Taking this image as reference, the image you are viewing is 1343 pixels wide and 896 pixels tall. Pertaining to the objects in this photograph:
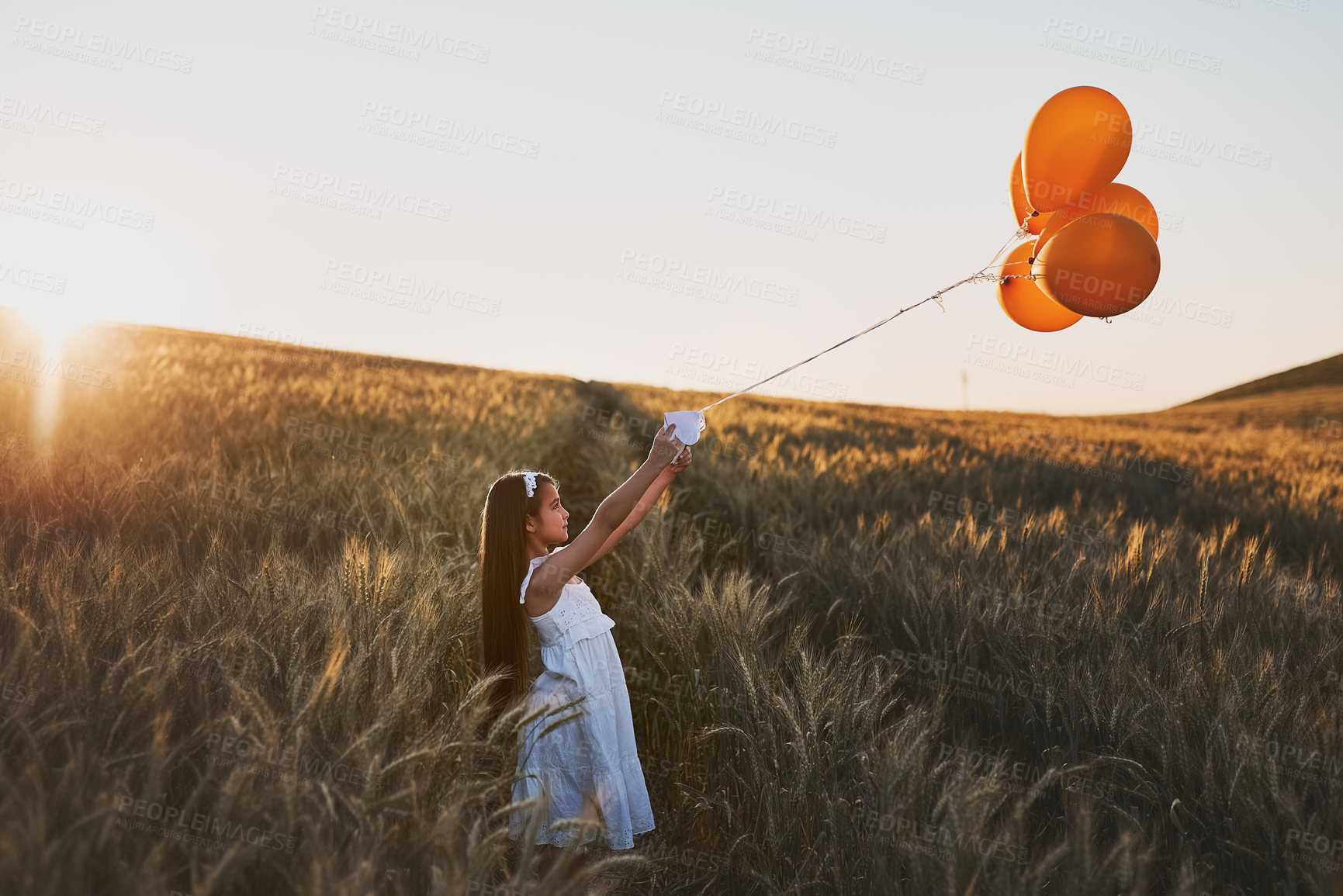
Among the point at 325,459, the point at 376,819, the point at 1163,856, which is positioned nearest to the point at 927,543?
the point at 1163,856

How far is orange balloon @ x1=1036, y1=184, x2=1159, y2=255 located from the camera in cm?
333

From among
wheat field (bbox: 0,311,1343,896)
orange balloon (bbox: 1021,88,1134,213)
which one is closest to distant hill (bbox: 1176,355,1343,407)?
wheat field (bbox: 0,311,1343,896)

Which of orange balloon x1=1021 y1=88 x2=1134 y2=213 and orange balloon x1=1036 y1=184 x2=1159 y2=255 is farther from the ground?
orange balloon x1=1021 y1=88 x2=1134 y2=213

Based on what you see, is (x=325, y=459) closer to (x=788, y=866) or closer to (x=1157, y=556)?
(x=788, y=866)

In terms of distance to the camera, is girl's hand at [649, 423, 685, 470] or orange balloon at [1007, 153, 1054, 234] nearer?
girl's hand at [649, 423, 685, 470]

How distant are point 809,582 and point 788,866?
223 centimetres

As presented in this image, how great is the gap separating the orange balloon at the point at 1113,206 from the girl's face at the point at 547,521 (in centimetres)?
241

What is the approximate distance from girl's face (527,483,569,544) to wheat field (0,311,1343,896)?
0.44m

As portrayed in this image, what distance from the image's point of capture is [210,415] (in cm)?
593

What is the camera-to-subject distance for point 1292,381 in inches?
2024

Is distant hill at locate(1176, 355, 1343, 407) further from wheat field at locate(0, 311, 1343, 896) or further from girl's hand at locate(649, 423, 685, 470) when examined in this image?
girl's hand at locate(649, 423, 685, 470)

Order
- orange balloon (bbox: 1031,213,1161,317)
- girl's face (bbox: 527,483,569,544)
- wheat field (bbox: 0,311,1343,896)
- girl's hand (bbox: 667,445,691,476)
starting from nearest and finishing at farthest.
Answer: wheat field (bbox: 0,311,1343,896), girl's hand (bbox: 667,445,691,476), girl's face (bbox: 527,483,569,544), orange balloon (bbox: 1031,213,1161,317)

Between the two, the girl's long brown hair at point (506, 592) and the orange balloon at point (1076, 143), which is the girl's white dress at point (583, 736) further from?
the orange balloon at point (1076, 143)

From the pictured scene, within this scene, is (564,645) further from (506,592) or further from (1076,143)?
(1076,143)
